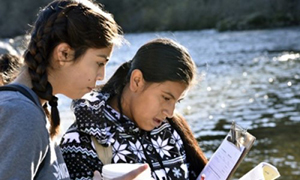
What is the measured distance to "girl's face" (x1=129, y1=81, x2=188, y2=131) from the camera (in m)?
3.22

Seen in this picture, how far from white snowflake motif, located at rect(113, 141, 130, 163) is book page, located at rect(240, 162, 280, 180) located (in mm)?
611

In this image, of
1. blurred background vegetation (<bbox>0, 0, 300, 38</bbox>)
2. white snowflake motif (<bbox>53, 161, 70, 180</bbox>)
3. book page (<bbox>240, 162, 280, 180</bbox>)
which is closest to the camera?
white snowflake motif (<bbox>53, 161, 70, 180</bbox>)

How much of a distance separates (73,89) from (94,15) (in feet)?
1.01

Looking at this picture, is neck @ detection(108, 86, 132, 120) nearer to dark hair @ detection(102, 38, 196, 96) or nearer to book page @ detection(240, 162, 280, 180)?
dark hair @ detection(102, 38, 196, 96)

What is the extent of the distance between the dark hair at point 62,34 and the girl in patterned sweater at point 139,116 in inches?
24.8

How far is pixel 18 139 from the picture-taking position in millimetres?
2000

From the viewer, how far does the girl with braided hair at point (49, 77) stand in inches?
79.0

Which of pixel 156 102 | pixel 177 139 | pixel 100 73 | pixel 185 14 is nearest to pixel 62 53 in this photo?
pixel 100 73

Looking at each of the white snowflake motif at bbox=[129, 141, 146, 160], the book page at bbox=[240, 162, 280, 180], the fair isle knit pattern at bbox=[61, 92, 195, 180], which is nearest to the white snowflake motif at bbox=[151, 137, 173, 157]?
the fair isle knit pattern at bbox=[61, 92, 195, 180]

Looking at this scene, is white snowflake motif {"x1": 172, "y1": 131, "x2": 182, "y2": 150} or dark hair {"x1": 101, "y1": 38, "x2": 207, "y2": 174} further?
white snowflake motif {"x1": 172, "y1": 131, "x2": 182, "y2": 150}

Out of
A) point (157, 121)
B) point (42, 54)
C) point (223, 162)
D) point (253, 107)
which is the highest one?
point (42, 54)

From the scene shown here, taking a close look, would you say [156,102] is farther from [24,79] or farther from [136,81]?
[24,79]

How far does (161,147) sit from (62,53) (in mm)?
1216

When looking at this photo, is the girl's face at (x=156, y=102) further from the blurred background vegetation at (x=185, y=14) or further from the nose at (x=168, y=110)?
the blurred background vegetation at (x=185, y=14)
